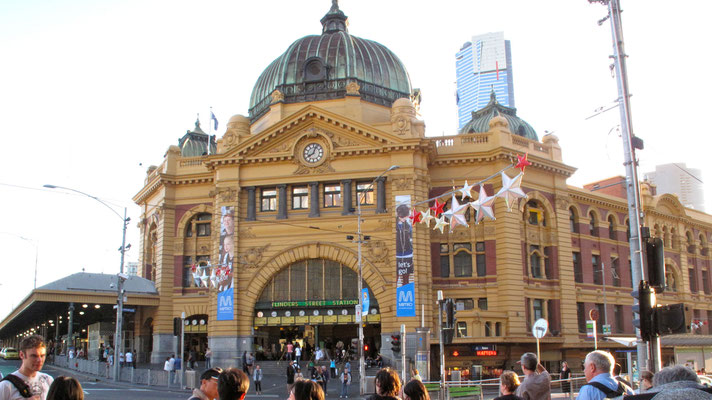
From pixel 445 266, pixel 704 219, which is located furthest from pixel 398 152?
pixel 704 219

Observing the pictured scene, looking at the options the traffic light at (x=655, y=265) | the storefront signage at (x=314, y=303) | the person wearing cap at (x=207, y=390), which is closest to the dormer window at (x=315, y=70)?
the storefront signage at (x=314, y=303)

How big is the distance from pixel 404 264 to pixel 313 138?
11478 millimetres

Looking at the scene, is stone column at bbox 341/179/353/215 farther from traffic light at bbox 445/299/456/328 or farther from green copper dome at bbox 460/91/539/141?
traffic light at bbox 445/299/456/328

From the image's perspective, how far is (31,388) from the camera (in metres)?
8.59

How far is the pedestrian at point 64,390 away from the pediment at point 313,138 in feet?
137

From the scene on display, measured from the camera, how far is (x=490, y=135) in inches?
2026

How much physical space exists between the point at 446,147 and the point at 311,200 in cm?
1073

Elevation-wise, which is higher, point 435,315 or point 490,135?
point 490,135

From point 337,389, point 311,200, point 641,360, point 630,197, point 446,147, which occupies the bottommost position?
point 337,389

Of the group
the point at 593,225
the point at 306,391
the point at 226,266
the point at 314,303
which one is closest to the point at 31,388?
the point at 306,391

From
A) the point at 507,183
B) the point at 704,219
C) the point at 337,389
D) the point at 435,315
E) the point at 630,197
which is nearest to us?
the point at 630,197

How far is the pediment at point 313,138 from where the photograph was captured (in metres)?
49.0

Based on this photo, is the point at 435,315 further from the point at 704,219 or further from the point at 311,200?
the point at 704,219

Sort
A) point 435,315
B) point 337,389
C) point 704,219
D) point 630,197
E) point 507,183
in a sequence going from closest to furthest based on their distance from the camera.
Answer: point 630,197 → point 507,183 → point 337,389 → point 435,315 → point 704,219
